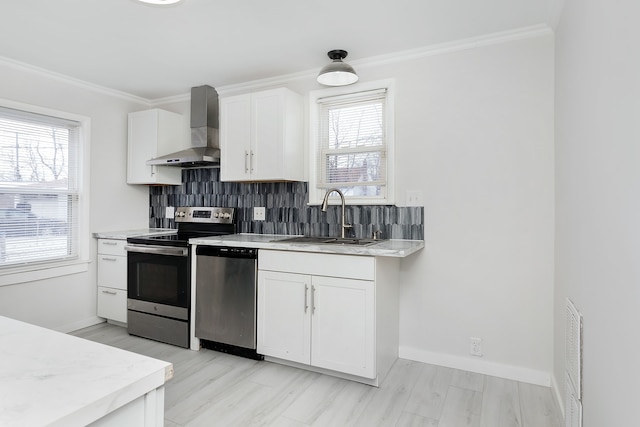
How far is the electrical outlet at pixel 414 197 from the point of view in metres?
2.85

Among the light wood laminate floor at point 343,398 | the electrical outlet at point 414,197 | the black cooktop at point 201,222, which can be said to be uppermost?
the electrical outlet at point 414,197

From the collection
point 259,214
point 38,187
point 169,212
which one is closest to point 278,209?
point 259,214

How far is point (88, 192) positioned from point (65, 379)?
3487 millimetres

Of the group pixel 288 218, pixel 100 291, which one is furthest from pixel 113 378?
pixel 100 291

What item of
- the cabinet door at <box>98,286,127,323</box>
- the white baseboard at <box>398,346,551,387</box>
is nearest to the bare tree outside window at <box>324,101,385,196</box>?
the white baseboard at <box>398,346,551,387</box>

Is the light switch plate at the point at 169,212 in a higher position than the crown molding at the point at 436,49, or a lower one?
lower

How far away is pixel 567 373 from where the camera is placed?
186 cm

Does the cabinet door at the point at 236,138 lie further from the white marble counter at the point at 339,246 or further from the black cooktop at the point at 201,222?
the white marble counter at the point at 339,246

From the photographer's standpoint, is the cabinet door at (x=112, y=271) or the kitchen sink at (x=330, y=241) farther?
the cabinet door at (x=112, y=271)

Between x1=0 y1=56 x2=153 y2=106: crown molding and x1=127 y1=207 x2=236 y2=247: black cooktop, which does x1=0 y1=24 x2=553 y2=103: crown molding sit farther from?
x1=127 y1=207 x2=236 y2=247: black cooktop

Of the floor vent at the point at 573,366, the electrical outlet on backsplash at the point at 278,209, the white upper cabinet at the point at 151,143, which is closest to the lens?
the floor vent at the point at 573,366

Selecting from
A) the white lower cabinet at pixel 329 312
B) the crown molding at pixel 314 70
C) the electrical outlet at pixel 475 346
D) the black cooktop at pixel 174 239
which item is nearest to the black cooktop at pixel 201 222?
the black cooktop at pixel 174 239

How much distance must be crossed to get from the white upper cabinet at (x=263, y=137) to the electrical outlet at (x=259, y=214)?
38 cm

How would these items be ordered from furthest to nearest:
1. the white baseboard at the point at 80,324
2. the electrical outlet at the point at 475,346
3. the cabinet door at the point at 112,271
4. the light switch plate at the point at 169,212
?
the light switch plate at the point at 169,212
the cabinet door at the point at 112,271
the white baseboard at the point at 80,324
the electrical outlet at the point at 475,346
